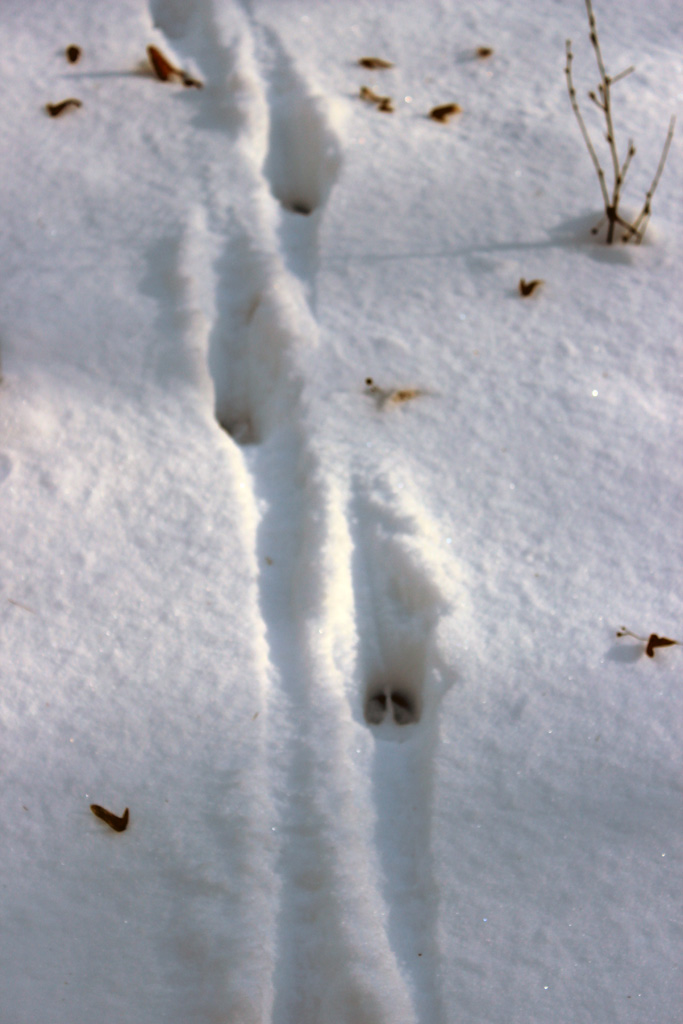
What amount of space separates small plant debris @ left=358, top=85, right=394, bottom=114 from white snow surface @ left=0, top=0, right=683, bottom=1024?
0.04 m

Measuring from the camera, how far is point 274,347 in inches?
65.7

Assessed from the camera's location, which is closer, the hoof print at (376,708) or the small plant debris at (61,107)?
the hoof print at (376,708)

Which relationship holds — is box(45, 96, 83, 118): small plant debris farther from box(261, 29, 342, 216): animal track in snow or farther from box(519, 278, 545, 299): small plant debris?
box(519, 278, 545, 299): small plant debris

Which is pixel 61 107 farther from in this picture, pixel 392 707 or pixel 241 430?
pixel 392 707

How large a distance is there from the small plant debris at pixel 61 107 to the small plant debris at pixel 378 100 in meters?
0.65

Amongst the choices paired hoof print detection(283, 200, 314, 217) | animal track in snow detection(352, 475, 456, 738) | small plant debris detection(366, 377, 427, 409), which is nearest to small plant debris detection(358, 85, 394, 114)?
paired hoof print detection(283, 200, 314, 217)

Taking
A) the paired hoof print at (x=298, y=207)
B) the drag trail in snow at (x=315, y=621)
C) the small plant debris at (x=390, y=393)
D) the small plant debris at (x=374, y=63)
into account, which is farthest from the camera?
the small plant debris at (x=374, y=63)

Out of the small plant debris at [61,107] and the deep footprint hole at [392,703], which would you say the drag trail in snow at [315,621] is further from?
the small plant debris at [61,107]

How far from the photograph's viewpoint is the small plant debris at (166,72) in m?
2.11

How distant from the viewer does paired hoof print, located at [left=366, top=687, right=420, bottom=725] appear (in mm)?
1299

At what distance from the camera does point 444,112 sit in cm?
202

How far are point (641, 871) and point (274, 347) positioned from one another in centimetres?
107

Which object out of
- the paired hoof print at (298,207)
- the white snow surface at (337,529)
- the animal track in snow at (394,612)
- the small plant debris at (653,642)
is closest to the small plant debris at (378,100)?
the white snow surface at (337,529)

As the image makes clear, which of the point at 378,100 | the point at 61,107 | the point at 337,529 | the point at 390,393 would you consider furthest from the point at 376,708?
the point at 61,107
